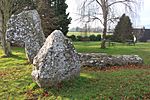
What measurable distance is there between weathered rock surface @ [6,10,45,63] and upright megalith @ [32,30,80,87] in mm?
4016

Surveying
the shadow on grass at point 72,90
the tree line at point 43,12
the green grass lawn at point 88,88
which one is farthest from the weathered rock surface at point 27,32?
the tree line at point 43,12

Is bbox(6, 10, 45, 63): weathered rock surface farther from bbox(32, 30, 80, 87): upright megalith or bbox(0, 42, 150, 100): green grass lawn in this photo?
bbox(32, 30, 80, 87): upright megalith

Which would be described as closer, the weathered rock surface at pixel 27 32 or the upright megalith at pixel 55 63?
the upright megalith at pixel 55 63

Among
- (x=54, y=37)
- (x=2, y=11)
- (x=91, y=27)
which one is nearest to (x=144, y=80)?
(x=54, y=37)

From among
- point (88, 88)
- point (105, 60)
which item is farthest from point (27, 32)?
point (88, 88)

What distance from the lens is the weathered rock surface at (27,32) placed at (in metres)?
14.7

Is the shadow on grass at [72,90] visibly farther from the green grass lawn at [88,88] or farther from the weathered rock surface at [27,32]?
the weathered rock surface at [27,32]

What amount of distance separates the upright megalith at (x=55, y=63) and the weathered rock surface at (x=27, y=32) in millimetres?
4016

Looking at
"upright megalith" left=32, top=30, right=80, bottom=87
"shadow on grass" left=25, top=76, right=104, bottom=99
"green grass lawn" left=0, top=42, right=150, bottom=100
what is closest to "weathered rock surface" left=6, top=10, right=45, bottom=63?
"green grass lawn" left=0, top=42, right=150, bottom=100

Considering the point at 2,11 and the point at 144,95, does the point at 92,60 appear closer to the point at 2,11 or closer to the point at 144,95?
the point at 144,95

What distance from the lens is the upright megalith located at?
1032 centimetres

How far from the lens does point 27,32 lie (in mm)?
14891

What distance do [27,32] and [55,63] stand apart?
16.1ft

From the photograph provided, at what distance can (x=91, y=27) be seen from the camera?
30703mm
